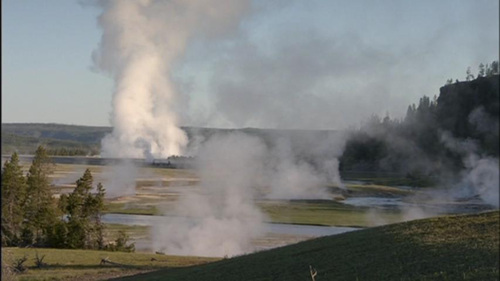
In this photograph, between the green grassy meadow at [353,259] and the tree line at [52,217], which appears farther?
the tree line at [52,217]

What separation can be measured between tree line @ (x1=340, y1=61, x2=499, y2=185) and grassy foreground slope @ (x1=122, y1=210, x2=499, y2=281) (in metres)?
8.42

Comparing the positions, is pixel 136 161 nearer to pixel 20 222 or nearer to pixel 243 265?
pixel 20 222

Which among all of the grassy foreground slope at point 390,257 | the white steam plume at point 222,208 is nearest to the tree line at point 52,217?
the white steam plume at point 222,208

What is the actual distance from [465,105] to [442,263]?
1391 centimetres

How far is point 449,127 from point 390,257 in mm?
16697

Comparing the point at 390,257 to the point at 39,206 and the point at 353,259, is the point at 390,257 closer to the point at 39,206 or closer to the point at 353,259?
the point at 353,259

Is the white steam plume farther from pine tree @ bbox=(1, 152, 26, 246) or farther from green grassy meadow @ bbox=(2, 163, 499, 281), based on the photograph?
pine tree @ bbox=(1, 152, 26, 246)

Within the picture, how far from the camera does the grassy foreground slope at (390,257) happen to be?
1859cm

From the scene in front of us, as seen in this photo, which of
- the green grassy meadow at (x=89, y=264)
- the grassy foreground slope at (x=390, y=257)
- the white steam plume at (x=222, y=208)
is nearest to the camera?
the grassy foreground slope at (x=390, y=257)

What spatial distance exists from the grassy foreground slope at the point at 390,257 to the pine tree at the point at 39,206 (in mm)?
25170

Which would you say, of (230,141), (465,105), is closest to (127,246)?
(230,141)

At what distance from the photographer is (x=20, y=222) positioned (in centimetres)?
5584

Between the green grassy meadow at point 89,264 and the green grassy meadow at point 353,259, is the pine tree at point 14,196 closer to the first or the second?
the green grassy meadow at point 89,264

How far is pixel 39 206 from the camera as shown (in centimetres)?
5725
